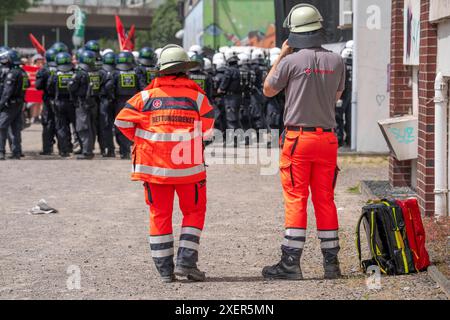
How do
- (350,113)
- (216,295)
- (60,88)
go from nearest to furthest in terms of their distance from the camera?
(216,295), (60,88), (350,113)

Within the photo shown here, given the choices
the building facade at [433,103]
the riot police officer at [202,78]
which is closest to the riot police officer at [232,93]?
the riot police officer at [202,78]

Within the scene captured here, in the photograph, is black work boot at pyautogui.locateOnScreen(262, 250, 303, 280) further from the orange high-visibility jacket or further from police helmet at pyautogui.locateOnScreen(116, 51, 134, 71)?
police helmet at pyautogui.locateOnScreen(116, 51, 134, 71)

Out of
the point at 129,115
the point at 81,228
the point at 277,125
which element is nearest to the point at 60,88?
the point at 277,125

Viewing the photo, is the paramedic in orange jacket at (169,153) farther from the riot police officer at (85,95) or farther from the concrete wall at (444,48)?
the riot police officer at (85,95)

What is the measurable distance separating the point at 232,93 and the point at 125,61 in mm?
4021

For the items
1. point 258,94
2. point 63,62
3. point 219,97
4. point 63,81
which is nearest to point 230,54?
point 258,94

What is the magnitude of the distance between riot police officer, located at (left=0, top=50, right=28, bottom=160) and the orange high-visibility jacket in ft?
34.3

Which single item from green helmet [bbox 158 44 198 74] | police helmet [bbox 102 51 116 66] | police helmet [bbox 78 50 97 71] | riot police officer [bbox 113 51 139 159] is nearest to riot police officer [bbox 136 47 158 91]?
riot police officer [bbox 113 51 139 159]

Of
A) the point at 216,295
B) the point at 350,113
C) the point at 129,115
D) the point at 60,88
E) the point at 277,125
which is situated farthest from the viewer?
the point at 277,125

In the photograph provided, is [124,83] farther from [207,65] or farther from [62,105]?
[207,65]

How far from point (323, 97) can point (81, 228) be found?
3735 mm

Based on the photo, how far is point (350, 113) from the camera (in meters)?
19.8

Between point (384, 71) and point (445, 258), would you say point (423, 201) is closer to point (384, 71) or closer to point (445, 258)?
point (445, 258)

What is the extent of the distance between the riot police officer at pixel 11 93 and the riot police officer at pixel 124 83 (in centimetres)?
162
